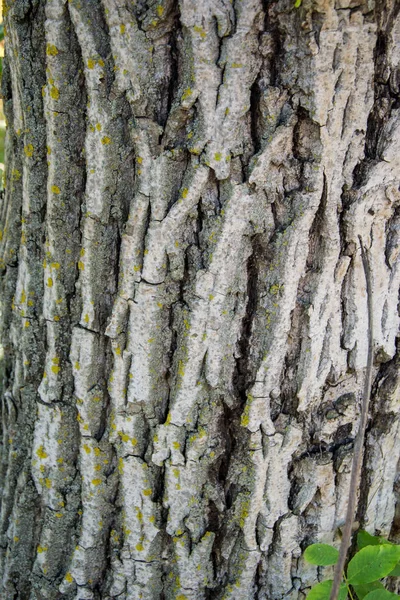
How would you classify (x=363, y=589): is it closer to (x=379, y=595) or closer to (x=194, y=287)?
(x=379, y=595)

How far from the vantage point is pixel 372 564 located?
1244 millimetres

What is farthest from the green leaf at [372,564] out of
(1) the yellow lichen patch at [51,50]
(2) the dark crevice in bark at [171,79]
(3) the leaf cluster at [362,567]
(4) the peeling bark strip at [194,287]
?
(1) the yellow lichen patch at [51,50]

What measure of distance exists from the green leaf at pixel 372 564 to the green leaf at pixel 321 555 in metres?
0.04

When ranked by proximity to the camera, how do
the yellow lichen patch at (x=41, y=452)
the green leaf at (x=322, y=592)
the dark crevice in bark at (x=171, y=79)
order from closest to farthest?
the dark crevice in bark at (x=171, y=79)
the green leaf at (x=322, y=592)
the yellow lichen patch at (x=41, y=452)

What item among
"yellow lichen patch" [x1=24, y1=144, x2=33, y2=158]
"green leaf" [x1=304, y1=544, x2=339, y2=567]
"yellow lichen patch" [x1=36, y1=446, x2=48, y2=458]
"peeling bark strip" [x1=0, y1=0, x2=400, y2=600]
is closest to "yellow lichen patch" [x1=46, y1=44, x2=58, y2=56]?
"peeling bark strip" [x1=0, y1=0, x2=400, y2=600]

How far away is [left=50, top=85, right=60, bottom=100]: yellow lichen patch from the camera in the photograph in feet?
3.91

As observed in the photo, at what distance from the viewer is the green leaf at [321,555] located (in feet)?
4.15

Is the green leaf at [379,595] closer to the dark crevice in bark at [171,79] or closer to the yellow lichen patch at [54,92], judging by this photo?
the dark crevice in bark at [171,79]

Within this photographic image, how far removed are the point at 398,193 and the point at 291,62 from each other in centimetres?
37

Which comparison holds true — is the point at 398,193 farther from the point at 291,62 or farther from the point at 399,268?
the point at 291,62

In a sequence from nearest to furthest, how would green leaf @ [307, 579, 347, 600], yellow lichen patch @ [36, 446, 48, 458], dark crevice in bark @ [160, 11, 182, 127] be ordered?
dark crevice in bark @ [160, 11, 182, 127] → green leaf @ [307, 579, 347, 600] → yellow lichen patch @ [36, 446, 48, 458]

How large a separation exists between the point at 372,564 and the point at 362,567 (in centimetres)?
2

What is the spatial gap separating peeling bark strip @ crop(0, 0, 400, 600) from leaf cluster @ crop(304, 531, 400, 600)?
0.36 ft

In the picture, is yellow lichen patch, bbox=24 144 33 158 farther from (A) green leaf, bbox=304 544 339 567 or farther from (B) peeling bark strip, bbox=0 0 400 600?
(A) green leaf, bbox=304 544 339 567
